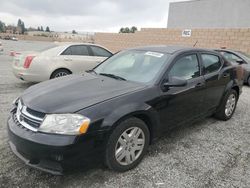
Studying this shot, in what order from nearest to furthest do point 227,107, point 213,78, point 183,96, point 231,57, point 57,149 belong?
1. point 57,149
2. point 183,96
3. point 213,78
4. point 227,107
5. point 231,57

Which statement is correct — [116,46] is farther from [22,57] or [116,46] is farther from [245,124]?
[245,124]

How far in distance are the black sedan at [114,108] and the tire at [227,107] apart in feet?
1.73

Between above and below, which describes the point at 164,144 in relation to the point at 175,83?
below

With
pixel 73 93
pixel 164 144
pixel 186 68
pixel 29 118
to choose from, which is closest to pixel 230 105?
pixel 186 68

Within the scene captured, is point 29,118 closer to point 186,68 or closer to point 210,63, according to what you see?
point 186,68

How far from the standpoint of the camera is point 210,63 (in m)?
4.37

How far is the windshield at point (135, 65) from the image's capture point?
3.39 metres

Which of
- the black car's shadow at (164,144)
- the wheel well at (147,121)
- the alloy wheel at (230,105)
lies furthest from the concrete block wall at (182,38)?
the wheel well at (147,121)

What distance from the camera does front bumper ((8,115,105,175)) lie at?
7.73 ft

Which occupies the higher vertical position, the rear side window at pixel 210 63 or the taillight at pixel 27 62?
the rear side window at pixel 210 63

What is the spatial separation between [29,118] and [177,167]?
1.94 m

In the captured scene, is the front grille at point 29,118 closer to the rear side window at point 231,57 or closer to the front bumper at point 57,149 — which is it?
the front bumper at point 57,149

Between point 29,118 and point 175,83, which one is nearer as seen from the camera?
point 29,118

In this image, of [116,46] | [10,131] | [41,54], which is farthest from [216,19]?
[10,131]
